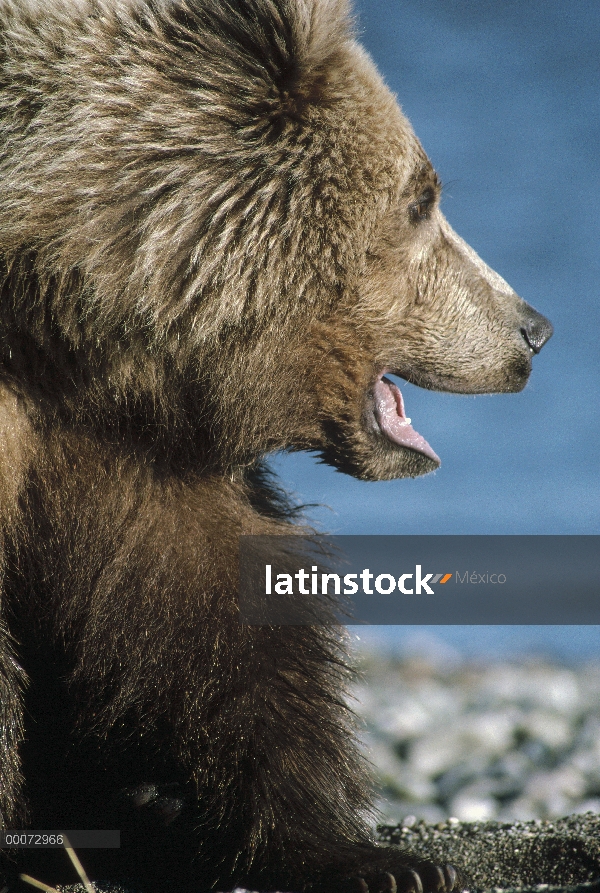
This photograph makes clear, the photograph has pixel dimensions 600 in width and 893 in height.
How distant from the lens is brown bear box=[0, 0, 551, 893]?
8.72 feet

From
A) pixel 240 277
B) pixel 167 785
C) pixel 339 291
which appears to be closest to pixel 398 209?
pixel 339 291

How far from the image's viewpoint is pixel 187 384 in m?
2.89

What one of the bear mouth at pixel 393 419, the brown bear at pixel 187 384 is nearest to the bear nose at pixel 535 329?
the brown bear at pixel 187 384

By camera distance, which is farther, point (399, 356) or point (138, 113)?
point (399, 356)

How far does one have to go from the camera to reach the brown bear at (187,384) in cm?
266

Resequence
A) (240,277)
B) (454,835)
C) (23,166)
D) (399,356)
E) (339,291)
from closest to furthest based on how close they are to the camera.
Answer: (23,166) < (240,277) < (339,291) < (399,356) < (454,835)

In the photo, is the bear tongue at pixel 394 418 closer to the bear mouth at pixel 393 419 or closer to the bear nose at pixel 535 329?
the bear mouth at pixel 393 419

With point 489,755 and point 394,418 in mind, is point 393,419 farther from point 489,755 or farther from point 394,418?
point 489,755

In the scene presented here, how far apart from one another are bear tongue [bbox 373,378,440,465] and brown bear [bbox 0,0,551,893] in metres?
0.01

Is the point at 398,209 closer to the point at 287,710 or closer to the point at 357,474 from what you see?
the point at 357,474

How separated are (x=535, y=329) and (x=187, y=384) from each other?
136 cm

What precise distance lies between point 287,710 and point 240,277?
4.48ft

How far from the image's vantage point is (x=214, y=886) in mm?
2977

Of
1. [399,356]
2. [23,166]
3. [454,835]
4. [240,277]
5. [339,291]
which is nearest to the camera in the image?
[23,166]
